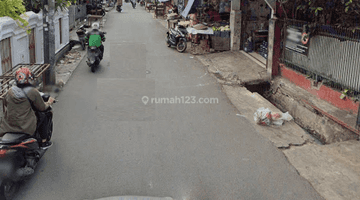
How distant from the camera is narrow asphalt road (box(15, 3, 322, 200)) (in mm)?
5445

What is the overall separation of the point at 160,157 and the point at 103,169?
1.06 metres

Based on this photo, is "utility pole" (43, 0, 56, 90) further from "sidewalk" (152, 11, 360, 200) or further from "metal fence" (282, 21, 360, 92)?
"metal fence" (282, 21, 360, 92)

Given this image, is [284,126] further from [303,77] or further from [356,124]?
[303,77]

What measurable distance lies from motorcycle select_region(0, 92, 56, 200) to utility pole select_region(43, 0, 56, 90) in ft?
17.7

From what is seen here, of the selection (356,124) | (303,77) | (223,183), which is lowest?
(223,183)

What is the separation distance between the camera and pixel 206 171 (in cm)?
602

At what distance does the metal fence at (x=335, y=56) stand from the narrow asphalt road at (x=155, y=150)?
2.47 meters

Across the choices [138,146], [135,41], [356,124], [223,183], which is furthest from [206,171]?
[135,41]

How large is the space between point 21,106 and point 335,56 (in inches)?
279

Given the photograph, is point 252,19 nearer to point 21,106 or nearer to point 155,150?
point 155,150

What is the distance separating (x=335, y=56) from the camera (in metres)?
8.72

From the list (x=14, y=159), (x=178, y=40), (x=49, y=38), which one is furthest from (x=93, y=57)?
(x=14, y=159)

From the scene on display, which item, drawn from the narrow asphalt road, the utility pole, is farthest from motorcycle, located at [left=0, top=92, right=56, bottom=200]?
the utility pole

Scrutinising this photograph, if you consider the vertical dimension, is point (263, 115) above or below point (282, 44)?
below
